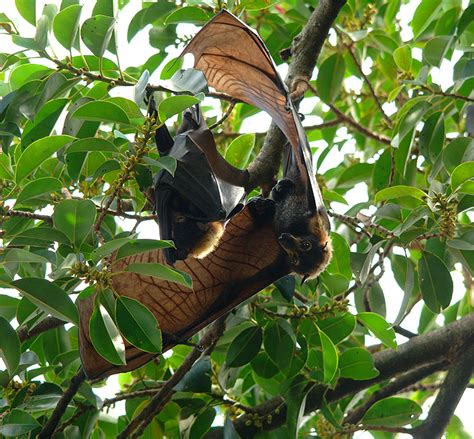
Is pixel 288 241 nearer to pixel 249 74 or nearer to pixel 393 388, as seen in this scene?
pixel 249 74

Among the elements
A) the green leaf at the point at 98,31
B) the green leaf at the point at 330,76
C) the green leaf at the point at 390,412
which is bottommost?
the green leaf at the point at 390,412

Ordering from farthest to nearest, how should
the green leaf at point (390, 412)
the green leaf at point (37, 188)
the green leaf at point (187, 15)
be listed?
the green leaf at point (390, 412) → the green leaf at point (187, 15) → the green leaf at point (37, 188)

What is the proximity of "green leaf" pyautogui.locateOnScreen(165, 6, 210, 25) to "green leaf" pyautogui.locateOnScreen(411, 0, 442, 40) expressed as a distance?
3.33 feet

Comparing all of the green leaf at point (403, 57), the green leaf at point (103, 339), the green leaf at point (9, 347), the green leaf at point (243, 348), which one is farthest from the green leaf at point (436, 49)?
the green leaf at point (9, 347)

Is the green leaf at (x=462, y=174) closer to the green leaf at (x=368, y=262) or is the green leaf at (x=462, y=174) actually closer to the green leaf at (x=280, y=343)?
the green leaf at (x=368, y=262)

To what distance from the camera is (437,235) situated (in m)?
2.81

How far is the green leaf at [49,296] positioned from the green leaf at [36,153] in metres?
0.33

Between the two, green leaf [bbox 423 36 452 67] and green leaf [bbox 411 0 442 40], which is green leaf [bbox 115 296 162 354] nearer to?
green leaf [bbox 423 36 452 67]

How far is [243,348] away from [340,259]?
47cm

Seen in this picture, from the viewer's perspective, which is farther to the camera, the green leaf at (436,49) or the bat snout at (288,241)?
the green leaf at (436,49)

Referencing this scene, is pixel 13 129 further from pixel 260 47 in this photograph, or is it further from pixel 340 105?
pixel 340 105

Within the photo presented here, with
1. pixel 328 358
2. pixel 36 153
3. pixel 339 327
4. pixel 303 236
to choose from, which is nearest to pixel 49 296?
pixel 36 153

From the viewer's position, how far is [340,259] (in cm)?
306

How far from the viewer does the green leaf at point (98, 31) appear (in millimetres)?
2594
